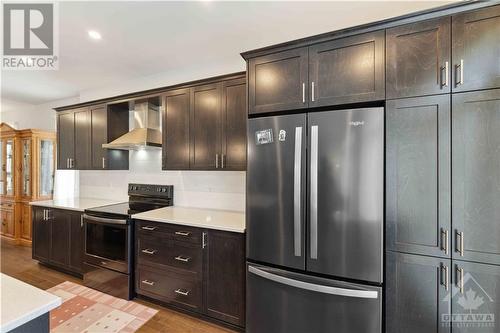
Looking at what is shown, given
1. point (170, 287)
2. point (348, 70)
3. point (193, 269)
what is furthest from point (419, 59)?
point (170, 287)

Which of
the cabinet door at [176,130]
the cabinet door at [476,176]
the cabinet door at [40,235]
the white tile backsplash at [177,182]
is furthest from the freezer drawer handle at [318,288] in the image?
the cabinet door at [40,235]

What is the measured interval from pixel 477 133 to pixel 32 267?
5.49 meters

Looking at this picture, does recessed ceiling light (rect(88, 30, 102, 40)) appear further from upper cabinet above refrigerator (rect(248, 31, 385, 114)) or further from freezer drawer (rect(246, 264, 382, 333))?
freezer drawer (rect(246, 264, 382, 333))

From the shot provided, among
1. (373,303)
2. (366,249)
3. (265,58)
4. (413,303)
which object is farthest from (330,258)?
(265,58)

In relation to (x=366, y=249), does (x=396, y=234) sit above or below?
above

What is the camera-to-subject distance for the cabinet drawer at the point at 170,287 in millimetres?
2449

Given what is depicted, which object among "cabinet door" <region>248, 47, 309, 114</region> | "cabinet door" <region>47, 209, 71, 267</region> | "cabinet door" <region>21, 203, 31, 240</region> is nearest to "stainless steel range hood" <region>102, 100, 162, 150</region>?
"cabinet door" <region>47, 209, 71, 267</region>

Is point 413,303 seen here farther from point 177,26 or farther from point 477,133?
point 177,26

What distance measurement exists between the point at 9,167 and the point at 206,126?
5.02 meters

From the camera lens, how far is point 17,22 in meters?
2.23

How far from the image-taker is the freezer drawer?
5.51 ft

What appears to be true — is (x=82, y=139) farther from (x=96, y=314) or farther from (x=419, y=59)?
(x=419, y=59)

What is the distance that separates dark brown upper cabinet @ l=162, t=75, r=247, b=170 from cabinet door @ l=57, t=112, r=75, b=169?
1956mm

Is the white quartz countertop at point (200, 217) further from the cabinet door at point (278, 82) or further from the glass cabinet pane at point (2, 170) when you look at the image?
the glass cabinet pane at point (2, 170)
